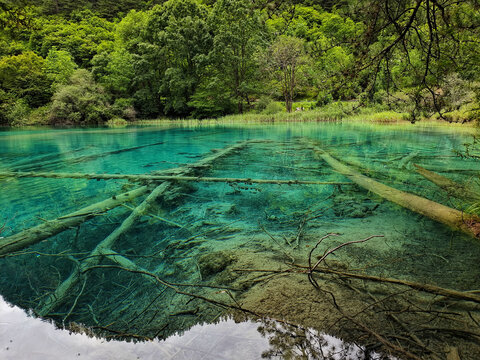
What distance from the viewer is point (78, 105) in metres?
30.1

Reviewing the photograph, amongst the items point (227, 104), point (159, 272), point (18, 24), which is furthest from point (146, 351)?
point (227, 104)

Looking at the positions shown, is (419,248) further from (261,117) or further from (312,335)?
(261,117)

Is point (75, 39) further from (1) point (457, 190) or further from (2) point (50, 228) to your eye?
(1) point (457, 190)

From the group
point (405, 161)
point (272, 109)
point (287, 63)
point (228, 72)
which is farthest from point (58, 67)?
point (405, 161)

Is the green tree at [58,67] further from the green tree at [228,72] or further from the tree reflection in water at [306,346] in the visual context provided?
the tree reflection in water at [306,346]

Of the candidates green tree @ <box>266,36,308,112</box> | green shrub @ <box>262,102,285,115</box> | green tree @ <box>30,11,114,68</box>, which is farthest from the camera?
green tree @ <box>30,11,114,68</box>

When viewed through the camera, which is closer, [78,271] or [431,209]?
[78,271]

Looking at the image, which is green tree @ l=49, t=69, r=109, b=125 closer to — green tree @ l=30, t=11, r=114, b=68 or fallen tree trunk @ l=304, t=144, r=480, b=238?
green tree @ l=30, t=11, r=114, b=68

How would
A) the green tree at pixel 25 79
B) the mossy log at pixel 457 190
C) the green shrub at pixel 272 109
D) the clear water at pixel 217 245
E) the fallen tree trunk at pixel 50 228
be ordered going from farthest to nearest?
the green tree at pixel 25 79, the green shrub at pixel 272 109, the mossy log at pixel 457 190, the fallen tree trunk at pixel 50 228, the clear water at pixel 217 245

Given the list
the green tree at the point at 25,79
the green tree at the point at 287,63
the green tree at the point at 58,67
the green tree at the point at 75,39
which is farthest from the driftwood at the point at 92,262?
the green tree at the point at 75,39

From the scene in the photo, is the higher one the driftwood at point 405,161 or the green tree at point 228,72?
the green tree at point 228,72

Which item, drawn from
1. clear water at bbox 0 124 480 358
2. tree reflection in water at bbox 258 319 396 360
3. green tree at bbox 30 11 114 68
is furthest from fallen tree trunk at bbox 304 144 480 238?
green tree at bbox 30 11 114 68

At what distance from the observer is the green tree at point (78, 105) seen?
2967 centimetres

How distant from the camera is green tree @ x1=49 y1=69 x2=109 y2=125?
29672mm
